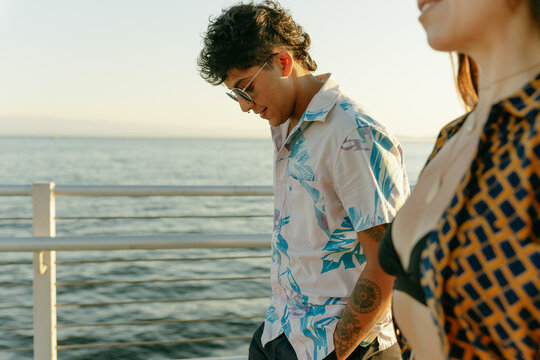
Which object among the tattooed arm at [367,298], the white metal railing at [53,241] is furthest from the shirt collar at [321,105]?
the white metal railing at [53,241]

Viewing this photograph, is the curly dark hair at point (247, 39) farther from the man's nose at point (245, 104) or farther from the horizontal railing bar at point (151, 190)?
the horizontal railing bar at point (151, 190)

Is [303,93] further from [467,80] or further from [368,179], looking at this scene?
[467,80]

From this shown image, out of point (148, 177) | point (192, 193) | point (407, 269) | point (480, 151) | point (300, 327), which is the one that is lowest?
point (148, 177)

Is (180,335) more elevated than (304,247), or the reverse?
(304,247)

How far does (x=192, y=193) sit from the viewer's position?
261cm

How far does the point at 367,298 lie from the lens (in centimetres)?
146

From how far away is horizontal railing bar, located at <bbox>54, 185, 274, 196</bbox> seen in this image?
2477 millimetres

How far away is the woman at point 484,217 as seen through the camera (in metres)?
0.71

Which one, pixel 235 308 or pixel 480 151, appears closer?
pixel 480 151

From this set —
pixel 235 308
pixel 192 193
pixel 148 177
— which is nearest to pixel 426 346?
pixel 192 193

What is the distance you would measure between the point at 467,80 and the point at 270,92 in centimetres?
82

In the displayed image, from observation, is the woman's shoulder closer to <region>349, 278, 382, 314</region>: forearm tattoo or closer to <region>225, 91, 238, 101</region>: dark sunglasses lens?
<region>349, 278, 382, 314</region>: forearm tattoo

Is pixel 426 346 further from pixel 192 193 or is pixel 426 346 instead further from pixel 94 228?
pixel 94 228

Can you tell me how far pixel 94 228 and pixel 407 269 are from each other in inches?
509
